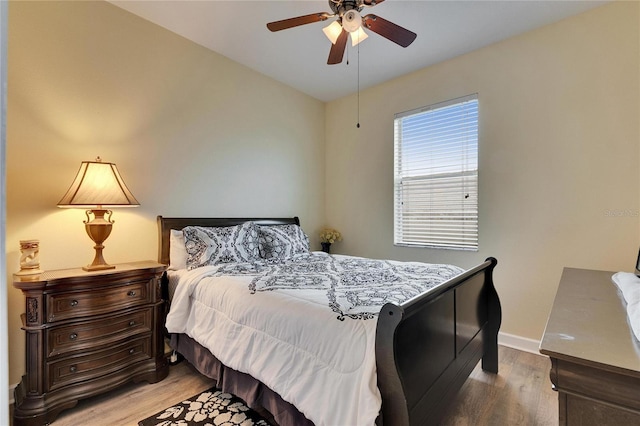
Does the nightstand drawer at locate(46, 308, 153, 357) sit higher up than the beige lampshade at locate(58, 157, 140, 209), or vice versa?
the beige lampshade at locate(58, 157, 140, 209)

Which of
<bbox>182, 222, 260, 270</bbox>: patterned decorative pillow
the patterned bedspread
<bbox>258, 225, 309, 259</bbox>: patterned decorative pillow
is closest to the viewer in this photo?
the patterned bedspread

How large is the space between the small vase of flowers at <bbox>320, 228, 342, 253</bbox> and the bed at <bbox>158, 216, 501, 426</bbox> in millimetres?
1930

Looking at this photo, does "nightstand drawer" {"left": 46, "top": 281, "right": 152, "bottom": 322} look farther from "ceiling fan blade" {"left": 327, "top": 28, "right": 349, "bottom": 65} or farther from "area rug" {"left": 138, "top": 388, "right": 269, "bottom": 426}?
"ceiling fan blade" {"left": 327, "top": 28, "right": 349, "bottom": 65}

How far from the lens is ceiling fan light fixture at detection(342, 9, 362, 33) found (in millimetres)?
1727

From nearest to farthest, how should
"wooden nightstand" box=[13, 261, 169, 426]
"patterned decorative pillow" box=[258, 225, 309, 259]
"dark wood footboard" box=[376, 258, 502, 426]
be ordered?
"dark wood footboard" box=[376, 258, 502, 426], "wooden nightstand" box=[13, 261, 169, 426], "patterned decorative pillow" box=[258, 225, 309, 259]

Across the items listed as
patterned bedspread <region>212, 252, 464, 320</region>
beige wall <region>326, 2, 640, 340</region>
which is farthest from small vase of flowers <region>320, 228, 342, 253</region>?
patterned bedspread <region>212, 252, 464, 320</region>

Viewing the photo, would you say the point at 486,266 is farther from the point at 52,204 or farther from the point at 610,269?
the point at 52,204

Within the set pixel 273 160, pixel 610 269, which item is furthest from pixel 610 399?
pixel 273 160

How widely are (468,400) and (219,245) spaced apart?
2122mm

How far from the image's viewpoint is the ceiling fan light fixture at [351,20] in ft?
5.66

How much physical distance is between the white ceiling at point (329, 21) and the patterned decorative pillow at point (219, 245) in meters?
1.76

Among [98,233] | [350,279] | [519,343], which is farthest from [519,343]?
[98,233]

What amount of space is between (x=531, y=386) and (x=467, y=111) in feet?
7.96

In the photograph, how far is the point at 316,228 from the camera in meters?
4.13
